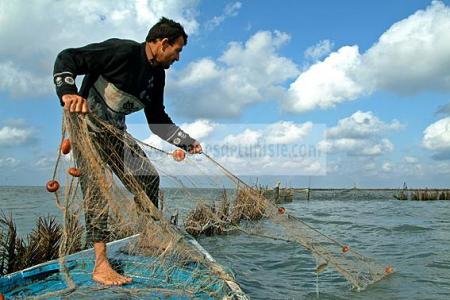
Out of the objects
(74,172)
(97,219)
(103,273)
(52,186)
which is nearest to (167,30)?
(74,172)

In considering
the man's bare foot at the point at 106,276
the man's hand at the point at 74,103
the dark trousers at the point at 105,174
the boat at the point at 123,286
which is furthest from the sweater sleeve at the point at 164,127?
the man's bare foot at the point at 106,276

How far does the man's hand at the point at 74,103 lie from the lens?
125 inches

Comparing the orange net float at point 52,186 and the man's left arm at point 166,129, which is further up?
the man's left arm at point 166,129

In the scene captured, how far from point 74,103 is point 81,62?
478 mm

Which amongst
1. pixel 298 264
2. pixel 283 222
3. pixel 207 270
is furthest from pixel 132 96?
pixel 298 264

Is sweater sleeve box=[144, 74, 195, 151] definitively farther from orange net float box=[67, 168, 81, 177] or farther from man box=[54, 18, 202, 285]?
orange net float box=[67, 168, 81, 177]

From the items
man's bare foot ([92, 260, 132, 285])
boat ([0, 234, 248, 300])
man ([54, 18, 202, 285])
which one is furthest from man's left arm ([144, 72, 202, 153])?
man's bare foot ([92, 260, 132, 285])

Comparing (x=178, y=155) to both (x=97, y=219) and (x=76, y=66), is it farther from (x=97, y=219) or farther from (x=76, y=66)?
(x=76, y=66)

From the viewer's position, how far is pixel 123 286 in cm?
362

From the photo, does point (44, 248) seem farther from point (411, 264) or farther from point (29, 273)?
point (411, 264)

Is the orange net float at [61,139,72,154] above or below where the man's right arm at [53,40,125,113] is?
below

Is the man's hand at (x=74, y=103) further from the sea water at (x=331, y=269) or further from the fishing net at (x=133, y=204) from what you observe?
the sea water at (x=331, y=269)

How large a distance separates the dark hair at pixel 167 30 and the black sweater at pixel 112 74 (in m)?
0.20

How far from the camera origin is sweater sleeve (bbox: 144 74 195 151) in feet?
15.0
